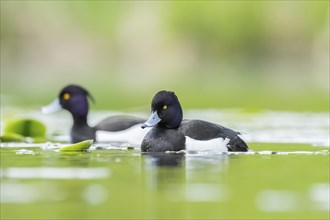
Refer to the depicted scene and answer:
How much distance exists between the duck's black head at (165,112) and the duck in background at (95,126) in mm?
1669

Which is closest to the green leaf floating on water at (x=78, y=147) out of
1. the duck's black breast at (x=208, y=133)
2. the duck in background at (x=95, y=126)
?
the duck's black breast at (x=208, y=133)

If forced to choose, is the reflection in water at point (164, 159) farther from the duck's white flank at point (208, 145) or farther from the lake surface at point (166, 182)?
the duck's white flank at point (208, 145)

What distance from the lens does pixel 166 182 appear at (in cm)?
988

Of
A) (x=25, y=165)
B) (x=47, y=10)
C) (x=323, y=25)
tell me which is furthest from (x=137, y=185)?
(x=47, y=10)

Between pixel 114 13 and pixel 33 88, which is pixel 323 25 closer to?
pixel 114 13

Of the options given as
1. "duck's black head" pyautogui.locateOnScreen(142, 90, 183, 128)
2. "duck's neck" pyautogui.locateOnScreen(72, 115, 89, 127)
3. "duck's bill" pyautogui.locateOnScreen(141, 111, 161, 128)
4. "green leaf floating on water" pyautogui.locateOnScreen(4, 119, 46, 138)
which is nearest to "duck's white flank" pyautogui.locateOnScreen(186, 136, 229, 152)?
"duck's black head" pyautogui.locateOnScreen(142, 90, 183, 128)

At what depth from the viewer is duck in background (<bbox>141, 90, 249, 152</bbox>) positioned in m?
12.6

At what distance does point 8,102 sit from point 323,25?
21.6 metres

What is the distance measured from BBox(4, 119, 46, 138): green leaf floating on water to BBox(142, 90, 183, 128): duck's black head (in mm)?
2619

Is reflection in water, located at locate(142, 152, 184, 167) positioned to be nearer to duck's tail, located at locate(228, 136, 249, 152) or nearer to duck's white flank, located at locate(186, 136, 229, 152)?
duck's white flank, located at locate(186, 136, 229, 152)

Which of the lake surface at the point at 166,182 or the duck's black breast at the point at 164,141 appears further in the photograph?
the duck's black breast at the point at 164,141

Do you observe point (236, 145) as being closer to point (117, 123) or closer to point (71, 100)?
point (117, 123)

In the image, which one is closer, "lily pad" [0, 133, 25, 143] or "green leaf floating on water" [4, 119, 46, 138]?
"lily pad" [0, 133, 25, 143]

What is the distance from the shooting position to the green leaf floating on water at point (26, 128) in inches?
590
